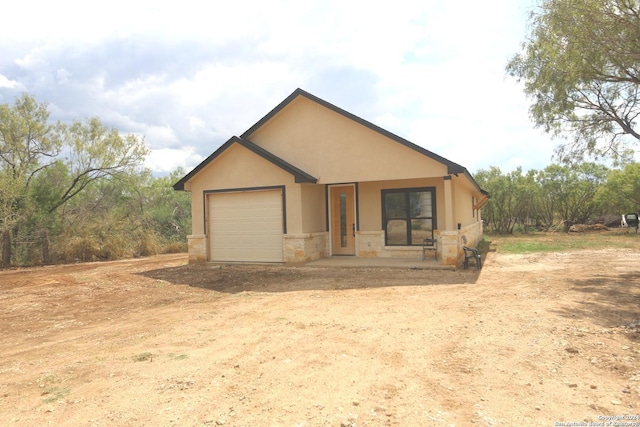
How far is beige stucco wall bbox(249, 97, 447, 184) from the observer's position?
12297 millimetres

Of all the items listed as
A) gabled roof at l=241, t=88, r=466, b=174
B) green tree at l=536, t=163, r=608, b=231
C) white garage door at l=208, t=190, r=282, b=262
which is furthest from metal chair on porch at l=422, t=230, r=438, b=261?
green tree at l=536, t=163, r=608, b=231

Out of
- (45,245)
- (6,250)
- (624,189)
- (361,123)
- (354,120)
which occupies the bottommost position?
(6,250)

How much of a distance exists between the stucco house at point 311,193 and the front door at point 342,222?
4cm

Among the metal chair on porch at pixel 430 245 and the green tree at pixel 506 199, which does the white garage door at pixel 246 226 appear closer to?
the metal chair on porch at pixel 430 245

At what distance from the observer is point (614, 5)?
8352mm

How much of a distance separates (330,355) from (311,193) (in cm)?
940

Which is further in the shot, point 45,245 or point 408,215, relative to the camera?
point 45,245

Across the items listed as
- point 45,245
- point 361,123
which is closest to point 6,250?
point 45,245

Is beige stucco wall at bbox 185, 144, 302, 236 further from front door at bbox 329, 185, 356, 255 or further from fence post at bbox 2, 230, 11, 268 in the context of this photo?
fence post at bbox 2, 230, 11, 268

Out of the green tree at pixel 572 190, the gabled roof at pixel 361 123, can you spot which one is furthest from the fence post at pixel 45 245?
the green tree at pixel 572 190

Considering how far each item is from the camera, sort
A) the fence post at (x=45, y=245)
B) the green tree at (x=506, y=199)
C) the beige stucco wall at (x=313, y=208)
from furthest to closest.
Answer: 1. the green tree at (x=506, y=199)
2. the fence post at (x=45, y=245)
3. the beige stucco wall at (x=313, y=208)

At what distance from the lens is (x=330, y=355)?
4609mm

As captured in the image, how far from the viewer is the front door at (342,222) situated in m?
14.5

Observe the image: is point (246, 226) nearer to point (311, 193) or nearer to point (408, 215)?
point (311, 193)
